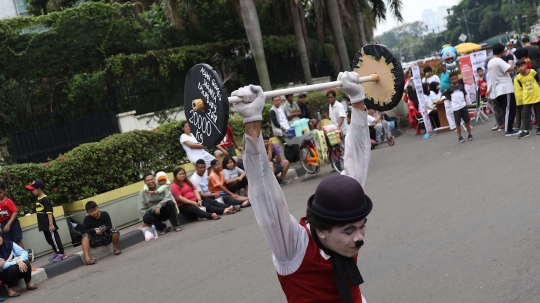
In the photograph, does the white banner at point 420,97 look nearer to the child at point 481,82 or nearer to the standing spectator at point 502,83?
the child at point 481,82

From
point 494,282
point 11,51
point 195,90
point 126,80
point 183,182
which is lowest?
point 494,282

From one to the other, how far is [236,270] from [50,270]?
367 centimetres

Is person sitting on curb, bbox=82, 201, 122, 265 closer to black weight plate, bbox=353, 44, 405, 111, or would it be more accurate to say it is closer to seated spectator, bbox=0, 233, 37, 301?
seated spectator, bbox=0, 233, 37, 301

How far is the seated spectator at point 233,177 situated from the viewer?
13.5m

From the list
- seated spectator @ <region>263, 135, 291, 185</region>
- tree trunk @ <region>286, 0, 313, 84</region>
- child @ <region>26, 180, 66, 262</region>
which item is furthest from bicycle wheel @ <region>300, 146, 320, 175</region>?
tree trunk @ <region>286, 0, 313, 84</region>

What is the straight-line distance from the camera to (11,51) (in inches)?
823

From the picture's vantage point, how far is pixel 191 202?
12.2 metres

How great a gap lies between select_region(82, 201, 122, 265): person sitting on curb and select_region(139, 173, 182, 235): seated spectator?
104cm

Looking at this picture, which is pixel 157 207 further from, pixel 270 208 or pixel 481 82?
pixel 481 82

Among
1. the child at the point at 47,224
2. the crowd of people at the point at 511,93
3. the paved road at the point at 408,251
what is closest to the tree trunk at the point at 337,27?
the crowd of people at the point at 511,93

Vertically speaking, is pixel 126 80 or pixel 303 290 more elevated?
pixel 126 80

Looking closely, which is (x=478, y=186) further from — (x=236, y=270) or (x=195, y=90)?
(x=195, y=90)

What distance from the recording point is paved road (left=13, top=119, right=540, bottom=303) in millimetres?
5910

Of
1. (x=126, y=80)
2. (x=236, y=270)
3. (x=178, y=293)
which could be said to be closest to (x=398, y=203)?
(x=236, y=270)
